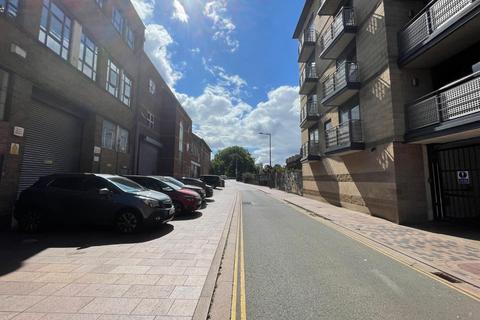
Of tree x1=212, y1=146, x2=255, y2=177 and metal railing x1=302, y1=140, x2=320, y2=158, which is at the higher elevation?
tree x1=212, y1=146, x2=255, y2=177

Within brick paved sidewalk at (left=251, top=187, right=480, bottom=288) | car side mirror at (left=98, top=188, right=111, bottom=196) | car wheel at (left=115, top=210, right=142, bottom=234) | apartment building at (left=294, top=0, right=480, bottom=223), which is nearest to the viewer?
brick paved sidewalk at (left=251, top=187, right=480, bottom=288)

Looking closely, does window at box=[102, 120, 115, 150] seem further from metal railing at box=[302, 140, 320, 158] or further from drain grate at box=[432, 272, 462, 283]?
drain grate at box=[432, 272, 462, 283]

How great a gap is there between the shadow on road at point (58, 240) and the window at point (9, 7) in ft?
23.4

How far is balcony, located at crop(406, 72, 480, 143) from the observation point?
890 centimetres

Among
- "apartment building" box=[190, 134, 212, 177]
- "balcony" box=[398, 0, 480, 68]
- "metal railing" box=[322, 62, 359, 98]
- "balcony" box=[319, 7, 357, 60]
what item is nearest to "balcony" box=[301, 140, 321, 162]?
"metal railing" box=[322, 62, 359, 98]

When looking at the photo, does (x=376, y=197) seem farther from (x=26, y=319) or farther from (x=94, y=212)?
(x=26, y=319)

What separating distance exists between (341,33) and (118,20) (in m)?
14.2

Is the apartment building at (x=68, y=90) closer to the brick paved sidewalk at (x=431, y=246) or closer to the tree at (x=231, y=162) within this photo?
the brick paved sidewalk at (x=431, y=246)

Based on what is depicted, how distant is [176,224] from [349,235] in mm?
6181

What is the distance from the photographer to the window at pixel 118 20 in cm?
1775

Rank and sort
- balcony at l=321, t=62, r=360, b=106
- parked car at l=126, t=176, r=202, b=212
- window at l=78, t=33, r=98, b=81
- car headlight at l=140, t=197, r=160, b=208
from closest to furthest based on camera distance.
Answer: car headlight at l=140, t=197, r=160, b=208 → parked car at l=126, t=176, r=202, b=212 → window at l=78, t=33, r=98, b=81 → balcony at l=321, t=62, r=360, b=106

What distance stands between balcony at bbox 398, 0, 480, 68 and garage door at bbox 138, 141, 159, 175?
779 inches

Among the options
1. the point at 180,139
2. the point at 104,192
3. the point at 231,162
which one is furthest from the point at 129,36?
the point at 231,162

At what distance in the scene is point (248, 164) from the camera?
12600 cm
